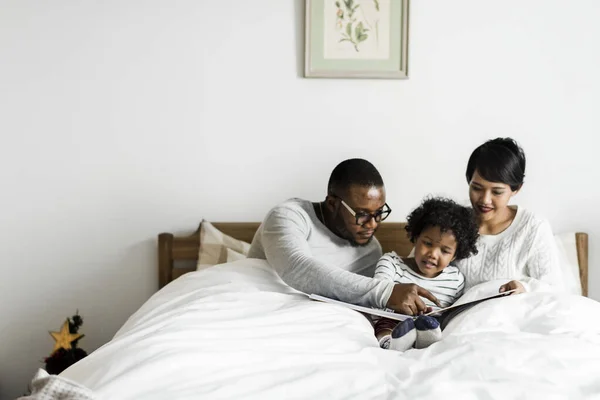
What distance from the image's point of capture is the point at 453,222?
1914 mm

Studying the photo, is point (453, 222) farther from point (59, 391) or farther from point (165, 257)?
point (59, 391)

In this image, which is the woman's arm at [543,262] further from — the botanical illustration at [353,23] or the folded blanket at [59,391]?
the folded blanket at [59,391]

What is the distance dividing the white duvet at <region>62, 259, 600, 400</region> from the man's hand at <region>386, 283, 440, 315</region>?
93 mm

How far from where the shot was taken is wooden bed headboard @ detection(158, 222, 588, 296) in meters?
2.44

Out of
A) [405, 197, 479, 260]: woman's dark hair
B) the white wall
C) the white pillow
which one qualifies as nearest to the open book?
[405, 197, 479, 260]: woman's dark hair

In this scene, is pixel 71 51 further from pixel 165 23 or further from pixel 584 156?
pixel 584 156

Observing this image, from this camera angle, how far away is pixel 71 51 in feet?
7.98

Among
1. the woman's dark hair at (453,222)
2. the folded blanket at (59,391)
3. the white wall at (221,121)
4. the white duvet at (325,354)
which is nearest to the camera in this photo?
the folded blanket at (59,391)

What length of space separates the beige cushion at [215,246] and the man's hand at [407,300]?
770 mm

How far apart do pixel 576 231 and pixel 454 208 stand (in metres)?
0.81

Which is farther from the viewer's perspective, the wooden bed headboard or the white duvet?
the wooden bed headboard

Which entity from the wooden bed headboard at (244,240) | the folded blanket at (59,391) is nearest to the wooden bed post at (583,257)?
the wooden bed headboard at (244,240)

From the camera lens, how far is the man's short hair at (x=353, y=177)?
1.98 meters

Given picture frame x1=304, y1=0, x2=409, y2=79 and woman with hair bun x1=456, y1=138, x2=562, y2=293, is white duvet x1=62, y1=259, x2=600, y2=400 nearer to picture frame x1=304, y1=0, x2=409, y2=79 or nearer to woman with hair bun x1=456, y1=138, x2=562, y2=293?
woman with hair bun x1=456, y1=138, x2=562, y2=293
